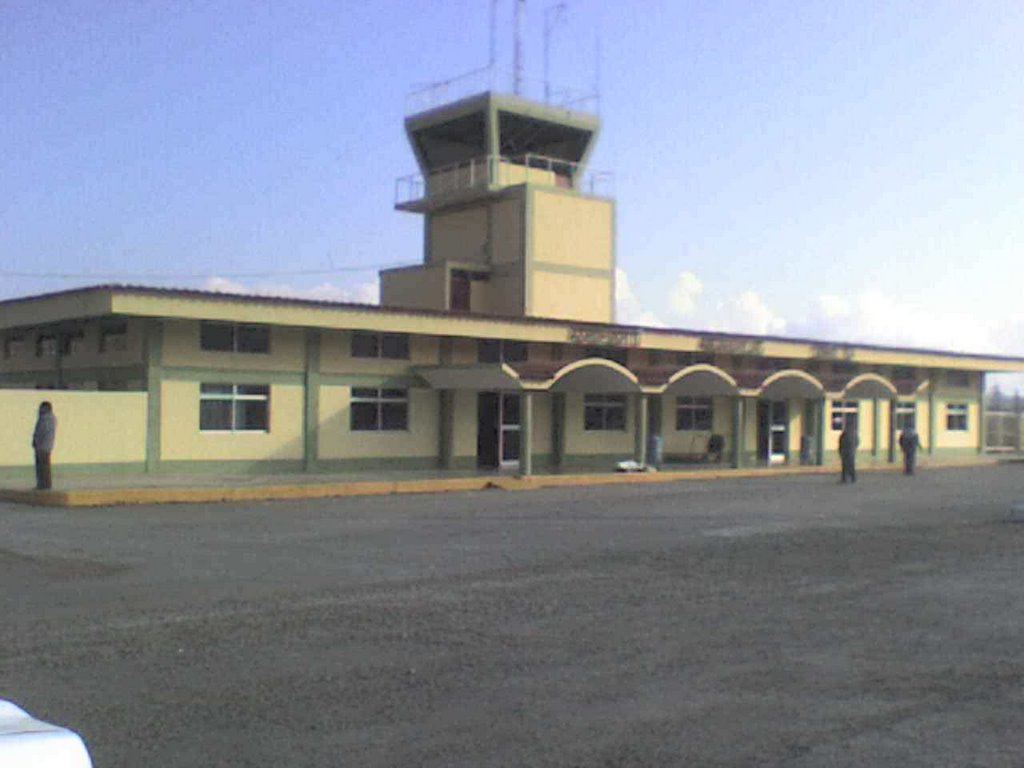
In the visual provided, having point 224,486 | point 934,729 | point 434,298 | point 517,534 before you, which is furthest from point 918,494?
point 934,729

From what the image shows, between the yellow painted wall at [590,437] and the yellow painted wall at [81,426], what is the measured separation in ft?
44.2

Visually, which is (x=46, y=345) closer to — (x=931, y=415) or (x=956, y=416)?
(x=931, y=415)

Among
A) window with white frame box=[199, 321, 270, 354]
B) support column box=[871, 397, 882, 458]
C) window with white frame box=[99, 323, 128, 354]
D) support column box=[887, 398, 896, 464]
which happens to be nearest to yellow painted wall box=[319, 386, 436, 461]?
window with white frame box=[199, 321, 270, 354]

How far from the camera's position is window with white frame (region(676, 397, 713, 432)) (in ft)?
126

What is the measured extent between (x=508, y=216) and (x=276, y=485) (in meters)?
18.1

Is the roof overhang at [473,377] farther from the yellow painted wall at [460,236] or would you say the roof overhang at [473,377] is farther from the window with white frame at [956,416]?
the window with white frame at [956,416]

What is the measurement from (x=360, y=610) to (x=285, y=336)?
62.3 feet

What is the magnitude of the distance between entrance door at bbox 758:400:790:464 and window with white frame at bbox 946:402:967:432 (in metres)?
10.5

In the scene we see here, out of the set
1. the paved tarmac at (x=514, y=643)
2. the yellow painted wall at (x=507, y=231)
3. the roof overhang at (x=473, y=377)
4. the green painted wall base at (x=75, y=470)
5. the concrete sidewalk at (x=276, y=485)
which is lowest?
the paved tarmac at (x=514, y=643)

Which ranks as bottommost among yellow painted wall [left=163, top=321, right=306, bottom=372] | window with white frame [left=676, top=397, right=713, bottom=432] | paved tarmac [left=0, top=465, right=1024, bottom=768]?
paved tarmac [left=0, top=465, right=1024, bottom=768]

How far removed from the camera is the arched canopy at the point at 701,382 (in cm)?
3322

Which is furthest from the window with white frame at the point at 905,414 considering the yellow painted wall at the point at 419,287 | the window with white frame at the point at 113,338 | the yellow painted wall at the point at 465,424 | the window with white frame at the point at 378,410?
the window with white frame at the point at 113,338

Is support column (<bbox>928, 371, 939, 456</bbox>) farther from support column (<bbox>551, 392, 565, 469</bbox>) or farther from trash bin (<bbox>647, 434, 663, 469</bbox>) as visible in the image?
support column (<bbox>551, 392, 565, 469</bbox>)

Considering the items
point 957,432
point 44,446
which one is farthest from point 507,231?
point 957,432
